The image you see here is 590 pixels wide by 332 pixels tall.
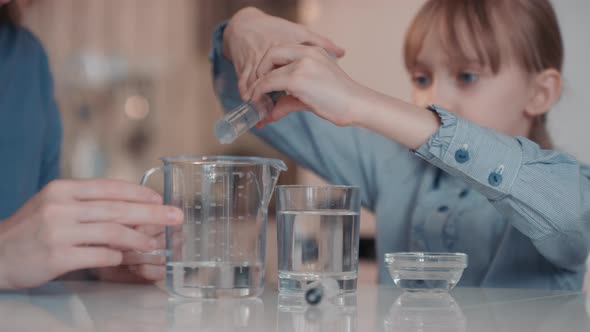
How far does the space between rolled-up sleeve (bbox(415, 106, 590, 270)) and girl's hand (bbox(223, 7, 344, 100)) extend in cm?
21

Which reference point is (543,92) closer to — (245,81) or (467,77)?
(467,77)

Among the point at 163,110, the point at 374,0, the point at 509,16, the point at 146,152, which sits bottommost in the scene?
the point at 146,152

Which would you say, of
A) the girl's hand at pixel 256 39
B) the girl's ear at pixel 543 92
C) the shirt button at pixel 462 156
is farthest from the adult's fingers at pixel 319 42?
the girl's ear at pixel 543 92

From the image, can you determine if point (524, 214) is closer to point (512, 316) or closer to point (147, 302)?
point (512, 316)

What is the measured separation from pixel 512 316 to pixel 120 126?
2918 millimetres

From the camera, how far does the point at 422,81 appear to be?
4.58 ft

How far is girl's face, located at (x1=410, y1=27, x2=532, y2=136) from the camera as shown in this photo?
1.30 metres

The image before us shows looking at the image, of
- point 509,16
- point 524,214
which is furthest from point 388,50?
point 524,214

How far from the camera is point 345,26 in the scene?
2676mm

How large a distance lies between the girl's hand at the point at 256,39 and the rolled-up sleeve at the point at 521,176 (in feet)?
0.70

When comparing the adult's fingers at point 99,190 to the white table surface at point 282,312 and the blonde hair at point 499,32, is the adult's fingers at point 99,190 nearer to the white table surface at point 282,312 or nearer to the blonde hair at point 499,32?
the white table surface at point 282,312

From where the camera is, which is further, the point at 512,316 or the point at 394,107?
the point at 394,107

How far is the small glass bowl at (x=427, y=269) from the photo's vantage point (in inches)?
33.5

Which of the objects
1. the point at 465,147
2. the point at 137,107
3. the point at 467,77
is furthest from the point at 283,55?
the point at 137,107
